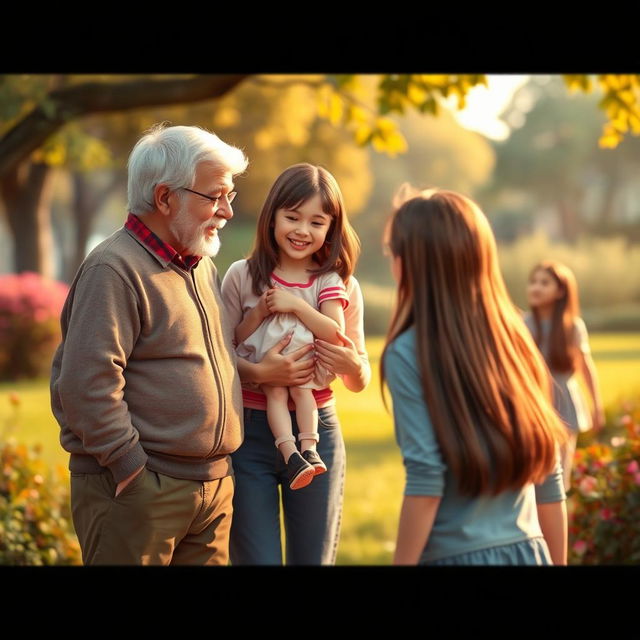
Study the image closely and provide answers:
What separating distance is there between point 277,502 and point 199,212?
1.05 meters

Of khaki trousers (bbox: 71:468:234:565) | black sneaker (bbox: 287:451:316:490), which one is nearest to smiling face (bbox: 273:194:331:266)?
black sneaker (bbox: 287:451:316:490)

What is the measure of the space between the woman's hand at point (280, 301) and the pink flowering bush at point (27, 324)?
12.1m

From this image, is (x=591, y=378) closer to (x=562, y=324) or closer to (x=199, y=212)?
(x=562, y=324)

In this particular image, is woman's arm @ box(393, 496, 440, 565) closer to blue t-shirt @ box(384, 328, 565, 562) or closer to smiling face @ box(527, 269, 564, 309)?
blue t-shirt @ box(384, 328, 565, 562)

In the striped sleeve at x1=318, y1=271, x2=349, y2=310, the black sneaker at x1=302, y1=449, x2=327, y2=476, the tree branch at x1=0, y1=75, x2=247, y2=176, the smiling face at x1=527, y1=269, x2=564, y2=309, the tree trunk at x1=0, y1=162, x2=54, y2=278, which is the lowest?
the black sneaker at x1=302, y1=449, x2=327, y2=476

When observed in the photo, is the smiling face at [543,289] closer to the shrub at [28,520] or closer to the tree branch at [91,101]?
the tree branch at [91,101]

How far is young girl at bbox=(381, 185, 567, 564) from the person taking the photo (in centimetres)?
251

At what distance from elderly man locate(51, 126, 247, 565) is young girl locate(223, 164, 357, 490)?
7.9 inches

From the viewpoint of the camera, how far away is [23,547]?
4645 mm

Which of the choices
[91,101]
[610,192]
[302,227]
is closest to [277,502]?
[302,227]

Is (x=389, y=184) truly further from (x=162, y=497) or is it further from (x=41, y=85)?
(x=162, y=497)
